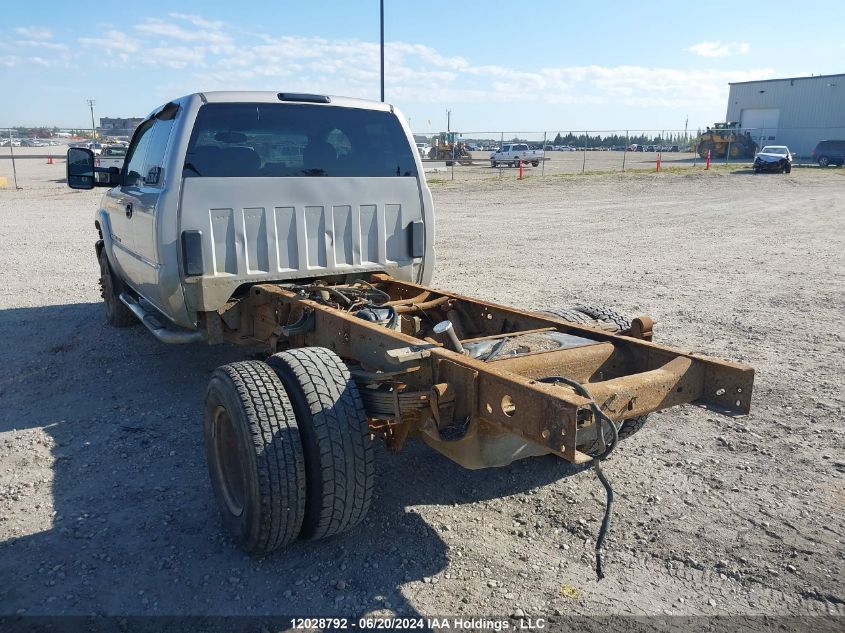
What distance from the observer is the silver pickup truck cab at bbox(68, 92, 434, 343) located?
14.9ft

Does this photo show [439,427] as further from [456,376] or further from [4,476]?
[4,476]

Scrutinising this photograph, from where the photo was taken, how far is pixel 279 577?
308 cm

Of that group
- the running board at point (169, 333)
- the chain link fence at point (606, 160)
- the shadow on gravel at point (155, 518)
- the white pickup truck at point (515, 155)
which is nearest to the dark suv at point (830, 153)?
the chain link fence at point (606, 160)

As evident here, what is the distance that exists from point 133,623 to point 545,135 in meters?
34.9

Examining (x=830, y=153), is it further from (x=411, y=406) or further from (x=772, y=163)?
(x=411, y=406)


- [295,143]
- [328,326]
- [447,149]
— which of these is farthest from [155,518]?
[447,149]

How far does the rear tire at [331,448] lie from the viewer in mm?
2986

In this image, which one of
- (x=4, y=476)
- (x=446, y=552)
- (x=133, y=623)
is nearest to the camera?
(x=133, y=623)

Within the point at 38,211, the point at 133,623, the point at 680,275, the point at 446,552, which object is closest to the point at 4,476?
the point at 133,623

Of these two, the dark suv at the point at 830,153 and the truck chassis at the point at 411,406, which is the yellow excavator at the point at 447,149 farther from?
the truck chassis at the point at 411,406

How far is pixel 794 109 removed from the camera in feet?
174

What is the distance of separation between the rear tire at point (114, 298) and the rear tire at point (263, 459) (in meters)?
4.25

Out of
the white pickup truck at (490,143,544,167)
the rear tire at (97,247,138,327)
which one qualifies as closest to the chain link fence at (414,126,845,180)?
the white pickup truck at (490,143,544,167)

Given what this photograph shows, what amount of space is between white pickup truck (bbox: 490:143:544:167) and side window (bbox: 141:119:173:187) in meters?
34.1
